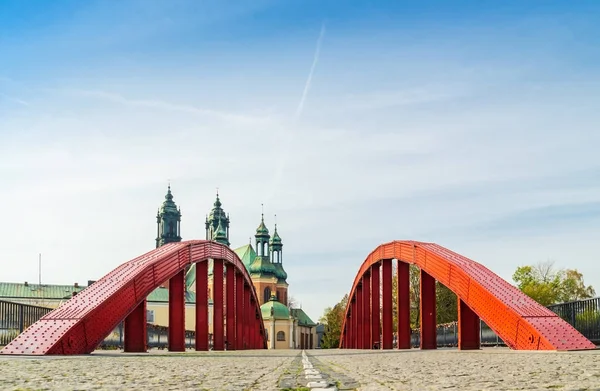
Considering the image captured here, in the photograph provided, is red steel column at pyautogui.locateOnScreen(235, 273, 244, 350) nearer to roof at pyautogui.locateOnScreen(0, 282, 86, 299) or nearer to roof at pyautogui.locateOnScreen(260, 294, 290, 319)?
roof at pyautogui.locateOnScreen(0, 282, 86, 299)

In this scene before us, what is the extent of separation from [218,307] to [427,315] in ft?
27.2

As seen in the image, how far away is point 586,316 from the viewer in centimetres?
1698

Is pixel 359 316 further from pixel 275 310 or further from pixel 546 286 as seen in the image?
pixel 275 310

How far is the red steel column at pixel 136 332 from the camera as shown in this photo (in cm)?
1748

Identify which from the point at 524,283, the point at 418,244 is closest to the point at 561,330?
the point at 418,244

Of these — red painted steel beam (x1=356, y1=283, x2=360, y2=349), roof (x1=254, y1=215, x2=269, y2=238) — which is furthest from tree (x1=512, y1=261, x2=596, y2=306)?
roof (x1=254, y1=215, x2=269, y2=238)

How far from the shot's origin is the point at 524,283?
217 ft

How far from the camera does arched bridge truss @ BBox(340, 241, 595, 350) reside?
13.8m

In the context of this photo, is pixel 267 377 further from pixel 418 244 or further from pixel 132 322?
pixel 418 244

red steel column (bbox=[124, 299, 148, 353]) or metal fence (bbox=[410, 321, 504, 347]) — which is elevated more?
red steel column (bbox=[124, 299, 148, 353])

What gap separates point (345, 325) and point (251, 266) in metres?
69.6

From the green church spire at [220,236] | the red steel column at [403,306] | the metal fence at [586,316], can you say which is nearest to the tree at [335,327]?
the green church spire at [220,236]

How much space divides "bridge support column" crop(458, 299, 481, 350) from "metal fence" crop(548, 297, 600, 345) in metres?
2.13

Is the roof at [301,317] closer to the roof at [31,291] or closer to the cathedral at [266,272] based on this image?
the cathedral at [266,272]
